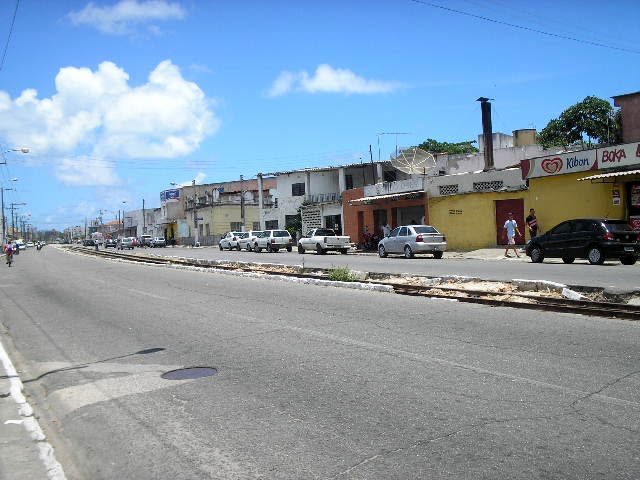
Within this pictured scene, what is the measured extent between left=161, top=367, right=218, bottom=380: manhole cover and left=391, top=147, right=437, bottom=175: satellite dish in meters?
30.4

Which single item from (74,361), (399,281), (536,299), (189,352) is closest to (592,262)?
(399,281)

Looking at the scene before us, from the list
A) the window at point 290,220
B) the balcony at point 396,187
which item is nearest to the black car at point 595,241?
the balcony at point 396,187

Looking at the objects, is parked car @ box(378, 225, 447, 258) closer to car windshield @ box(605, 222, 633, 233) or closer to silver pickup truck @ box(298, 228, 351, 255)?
silver pickup truck @ box(298, 228, 351, 255)

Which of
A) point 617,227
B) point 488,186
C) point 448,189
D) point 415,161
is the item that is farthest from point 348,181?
point 617,227

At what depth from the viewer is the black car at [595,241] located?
61.3ft

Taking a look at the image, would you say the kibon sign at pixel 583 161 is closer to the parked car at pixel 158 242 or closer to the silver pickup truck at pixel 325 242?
the silver pickup truck at pixel 325 242

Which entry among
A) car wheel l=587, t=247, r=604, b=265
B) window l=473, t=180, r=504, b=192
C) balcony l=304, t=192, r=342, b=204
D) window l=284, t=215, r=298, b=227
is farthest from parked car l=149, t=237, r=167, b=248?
car wheel l=587, t=247, r=604, b=265

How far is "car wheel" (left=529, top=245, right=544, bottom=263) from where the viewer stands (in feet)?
70.0

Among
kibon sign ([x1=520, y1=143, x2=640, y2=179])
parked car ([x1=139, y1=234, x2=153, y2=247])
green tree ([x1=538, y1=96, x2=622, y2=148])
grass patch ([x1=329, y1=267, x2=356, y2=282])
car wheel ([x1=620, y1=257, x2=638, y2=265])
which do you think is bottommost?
car wheel ([x1=620, y1=257, x2=638, y2=265])

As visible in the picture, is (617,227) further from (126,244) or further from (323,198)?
(126,244)

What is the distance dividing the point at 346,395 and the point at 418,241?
22.4 metres

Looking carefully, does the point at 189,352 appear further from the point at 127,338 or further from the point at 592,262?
the point at 592,262

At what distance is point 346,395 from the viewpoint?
572cm

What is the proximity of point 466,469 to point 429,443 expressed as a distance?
495mm
